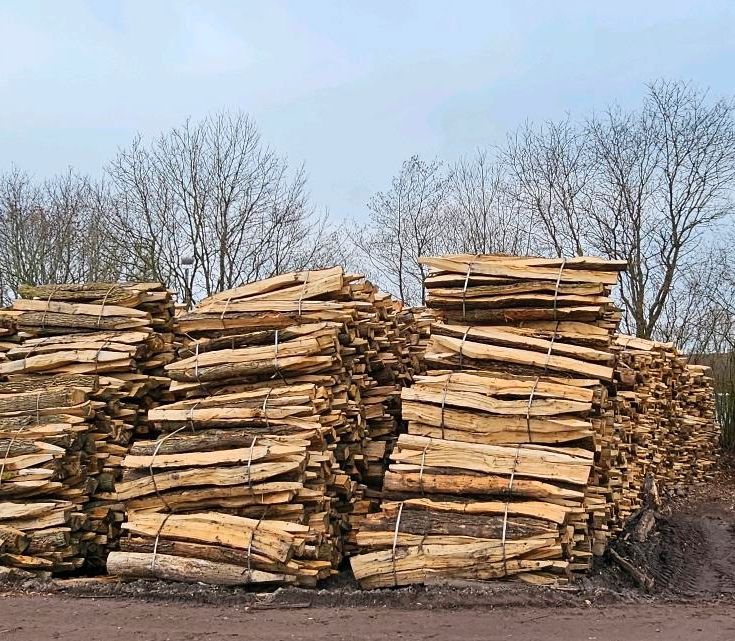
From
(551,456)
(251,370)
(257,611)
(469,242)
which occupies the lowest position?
(257,611)

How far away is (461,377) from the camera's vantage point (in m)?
9.73

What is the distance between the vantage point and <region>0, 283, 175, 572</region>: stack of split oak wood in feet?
30.6

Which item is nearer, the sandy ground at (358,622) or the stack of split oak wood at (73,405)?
the sandy ground at (358,622)

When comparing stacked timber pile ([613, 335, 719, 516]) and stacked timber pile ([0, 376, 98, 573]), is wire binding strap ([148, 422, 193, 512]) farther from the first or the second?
stacked timber pile ([613, 335, 719, 516])

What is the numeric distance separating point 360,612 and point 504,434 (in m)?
2.76

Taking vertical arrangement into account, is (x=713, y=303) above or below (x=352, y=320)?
above

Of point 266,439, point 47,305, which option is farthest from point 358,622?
point 47,305

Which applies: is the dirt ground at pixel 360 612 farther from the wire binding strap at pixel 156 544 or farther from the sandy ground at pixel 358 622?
the wire binding strap at pixel 156 544

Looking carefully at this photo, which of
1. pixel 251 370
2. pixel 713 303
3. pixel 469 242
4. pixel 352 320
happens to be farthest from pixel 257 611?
pixel 713 303

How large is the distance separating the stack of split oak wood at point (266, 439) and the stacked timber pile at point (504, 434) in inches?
31.5

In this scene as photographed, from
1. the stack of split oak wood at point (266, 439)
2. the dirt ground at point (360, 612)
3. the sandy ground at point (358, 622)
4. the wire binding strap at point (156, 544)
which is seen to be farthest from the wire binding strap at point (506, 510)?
the wire binding strap at point (156, 544)

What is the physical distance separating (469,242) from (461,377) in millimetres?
16380

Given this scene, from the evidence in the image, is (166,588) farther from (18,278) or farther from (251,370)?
(18,278)

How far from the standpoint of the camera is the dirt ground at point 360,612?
274 inches
